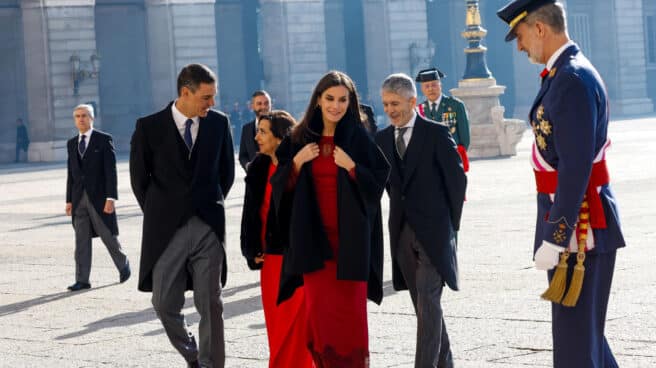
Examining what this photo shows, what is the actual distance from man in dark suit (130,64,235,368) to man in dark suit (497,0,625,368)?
2.35 m

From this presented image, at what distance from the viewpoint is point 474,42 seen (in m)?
26.7

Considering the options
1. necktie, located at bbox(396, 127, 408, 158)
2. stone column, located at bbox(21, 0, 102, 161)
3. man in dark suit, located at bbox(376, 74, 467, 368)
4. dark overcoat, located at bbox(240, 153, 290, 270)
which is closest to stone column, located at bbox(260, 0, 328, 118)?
stone column, located at bbox(21, 0, 102, 161)

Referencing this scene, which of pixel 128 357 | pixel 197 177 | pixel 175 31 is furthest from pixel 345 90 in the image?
pixel 175 31

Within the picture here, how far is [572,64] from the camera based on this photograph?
478cm

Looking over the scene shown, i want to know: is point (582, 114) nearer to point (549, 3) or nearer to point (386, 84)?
point (549, 3)

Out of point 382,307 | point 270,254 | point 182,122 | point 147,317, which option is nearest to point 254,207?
point 270,254

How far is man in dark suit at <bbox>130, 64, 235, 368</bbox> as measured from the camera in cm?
678

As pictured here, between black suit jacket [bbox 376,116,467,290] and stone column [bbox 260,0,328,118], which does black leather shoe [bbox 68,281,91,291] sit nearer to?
black suit jacket [bbox 376,116,467,290]

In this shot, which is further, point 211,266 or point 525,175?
point 525,175

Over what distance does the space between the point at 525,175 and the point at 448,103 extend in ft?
36.1

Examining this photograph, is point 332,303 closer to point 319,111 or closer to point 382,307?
point 319,111

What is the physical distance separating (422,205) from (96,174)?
550 cm

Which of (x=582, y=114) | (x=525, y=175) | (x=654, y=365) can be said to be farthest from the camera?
(x=525, y=175)

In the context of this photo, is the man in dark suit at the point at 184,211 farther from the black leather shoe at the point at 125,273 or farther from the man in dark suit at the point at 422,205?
the black leather shoe at the point at 125,273
